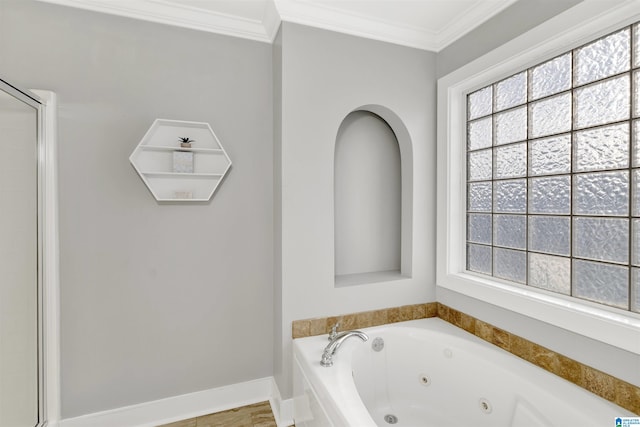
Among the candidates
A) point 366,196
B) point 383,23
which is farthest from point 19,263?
point 383,23

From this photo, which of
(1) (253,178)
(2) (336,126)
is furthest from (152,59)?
(2) (336,126)

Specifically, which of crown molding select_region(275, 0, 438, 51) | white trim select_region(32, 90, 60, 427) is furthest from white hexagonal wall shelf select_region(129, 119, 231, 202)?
crown molding select_region(275, 0, 438, 51)

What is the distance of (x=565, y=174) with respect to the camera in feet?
5.11

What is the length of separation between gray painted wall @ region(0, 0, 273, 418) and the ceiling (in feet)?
0.22

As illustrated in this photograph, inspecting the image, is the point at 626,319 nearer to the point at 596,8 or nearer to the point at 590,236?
the point at 590,236

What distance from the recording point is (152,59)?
1.86 m

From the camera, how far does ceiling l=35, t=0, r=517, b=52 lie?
1806 millimetres

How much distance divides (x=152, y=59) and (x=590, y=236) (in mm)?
2571

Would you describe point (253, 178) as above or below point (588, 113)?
below

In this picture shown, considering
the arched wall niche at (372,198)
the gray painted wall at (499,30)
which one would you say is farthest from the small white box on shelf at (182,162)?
the gray painted wall at (499,30)

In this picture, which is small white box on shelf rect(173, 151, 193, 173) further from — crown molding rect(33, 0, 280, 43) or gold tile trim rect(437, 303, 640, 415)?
gold tile trim rect(437, 303, 640, 415)

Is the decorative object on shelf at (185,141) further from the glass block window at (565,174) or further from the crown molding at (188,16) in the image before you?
the glass block window at (565,174)

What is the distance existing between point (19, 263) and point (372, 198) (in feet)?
6.94

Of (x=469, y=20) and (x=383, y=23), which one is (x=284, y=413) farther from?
(x=469, y=20)
